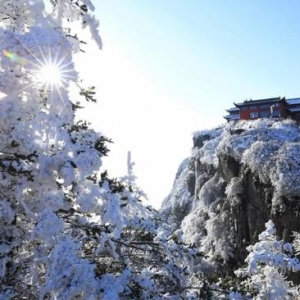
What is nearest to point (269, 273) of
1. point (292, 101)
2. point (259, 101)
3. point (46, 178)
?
point (46, 178)

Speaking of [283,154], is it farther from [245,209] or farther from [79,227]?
[79,227]

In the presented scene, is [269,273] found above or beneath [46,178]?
above

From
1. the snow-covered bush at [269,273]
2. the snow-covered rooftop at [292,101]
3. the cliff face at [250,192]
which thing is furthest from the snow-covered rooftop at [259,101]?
the snow-covered bush at [269,273]

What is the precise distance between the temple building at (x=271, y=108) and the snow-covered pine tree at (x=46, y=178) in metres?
50.0

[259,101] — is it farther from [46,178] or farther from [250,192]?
[46,178]

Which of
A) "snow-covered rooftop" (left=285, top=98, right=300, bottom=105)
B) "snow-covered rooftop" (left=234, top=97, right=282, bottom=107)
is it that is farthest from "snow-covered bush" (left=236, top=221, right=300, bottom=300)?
"snow-covered rooftop" (left=285, top=98, right=300, bottom=105)

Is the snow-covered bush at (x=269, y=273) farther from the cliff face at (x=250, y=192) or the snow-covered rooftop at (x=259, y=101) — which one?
the snow-covered rooftop at (x=259, y=101)

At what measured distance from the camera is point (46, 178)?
5.48 meters

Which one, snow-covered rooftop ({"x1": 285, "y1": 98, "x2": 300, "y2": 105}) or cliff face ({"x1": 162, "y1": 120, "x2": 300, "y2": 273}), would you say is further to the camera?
snow-covered rooftop ({"x1": 285, "y1": 98, "x2": 300, "y2": 105})

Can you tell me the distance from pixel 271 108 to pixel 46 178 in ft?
166

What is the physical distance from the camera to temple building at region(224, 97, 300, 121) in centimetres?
5509

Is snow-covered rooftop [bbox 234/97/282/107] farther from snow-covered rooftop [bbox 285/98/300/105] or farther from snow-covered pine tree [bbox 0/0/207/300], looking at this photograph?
snow-covered pine tree [bbox 0/0/207/300]

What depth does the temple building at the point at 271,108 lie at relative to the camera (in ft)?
181

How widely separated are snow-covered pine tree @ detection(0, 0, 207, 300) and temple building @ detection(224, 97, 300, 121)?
5001cm
